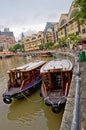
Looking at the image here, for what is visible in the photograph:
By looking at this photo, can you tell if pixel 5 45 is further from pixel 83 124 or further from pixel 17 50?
pixel 83 124

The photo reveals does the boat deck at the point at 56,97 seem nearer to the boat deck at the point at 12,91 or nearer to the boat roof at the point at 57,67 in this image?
the boat roof at the point at 57,67

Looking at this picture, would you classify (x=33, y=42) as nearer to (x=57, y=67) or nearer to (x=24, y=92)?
(x=24, y=92)

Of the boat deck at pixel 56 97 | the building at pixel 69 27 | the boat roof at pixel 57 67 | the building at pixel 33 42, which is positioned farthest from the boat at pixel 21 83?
the building at pixel 33 42

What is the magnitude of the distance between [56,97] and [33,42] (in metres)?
116

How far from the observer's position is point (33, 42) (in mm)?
125062

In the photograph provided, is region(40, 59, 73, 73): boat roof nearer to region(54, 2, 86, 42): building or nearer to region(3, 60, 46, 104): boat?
region(3, 60, 46, 104): boat

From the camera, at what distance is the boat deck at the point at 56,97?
9827 mm

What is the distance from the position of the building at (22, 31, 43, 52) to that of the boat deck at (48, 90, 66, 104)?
338 feet

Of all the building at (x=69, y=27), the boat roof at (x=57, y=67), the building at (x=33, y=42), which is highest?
the building at (x=69, y=27)

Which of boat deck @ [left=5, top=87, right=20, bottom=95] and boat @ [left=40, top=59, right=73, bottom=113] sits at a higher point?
boat @ [left=40, top=59, right=73, bottom=113]

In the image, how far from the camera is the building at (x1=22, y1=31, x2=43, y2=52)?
117m

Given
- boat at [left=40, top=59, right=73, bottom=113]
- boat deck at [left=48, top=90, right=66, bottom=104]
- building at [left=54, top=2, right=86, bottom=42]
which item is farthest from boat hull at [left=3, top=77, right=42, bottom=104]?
building at [left=54, top=2, right=86, bottom=42]

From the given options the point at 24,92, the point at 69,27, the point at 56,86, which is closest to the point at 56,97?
the point at 56,86

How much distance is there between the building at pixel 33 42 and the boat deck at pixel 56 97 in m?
103
